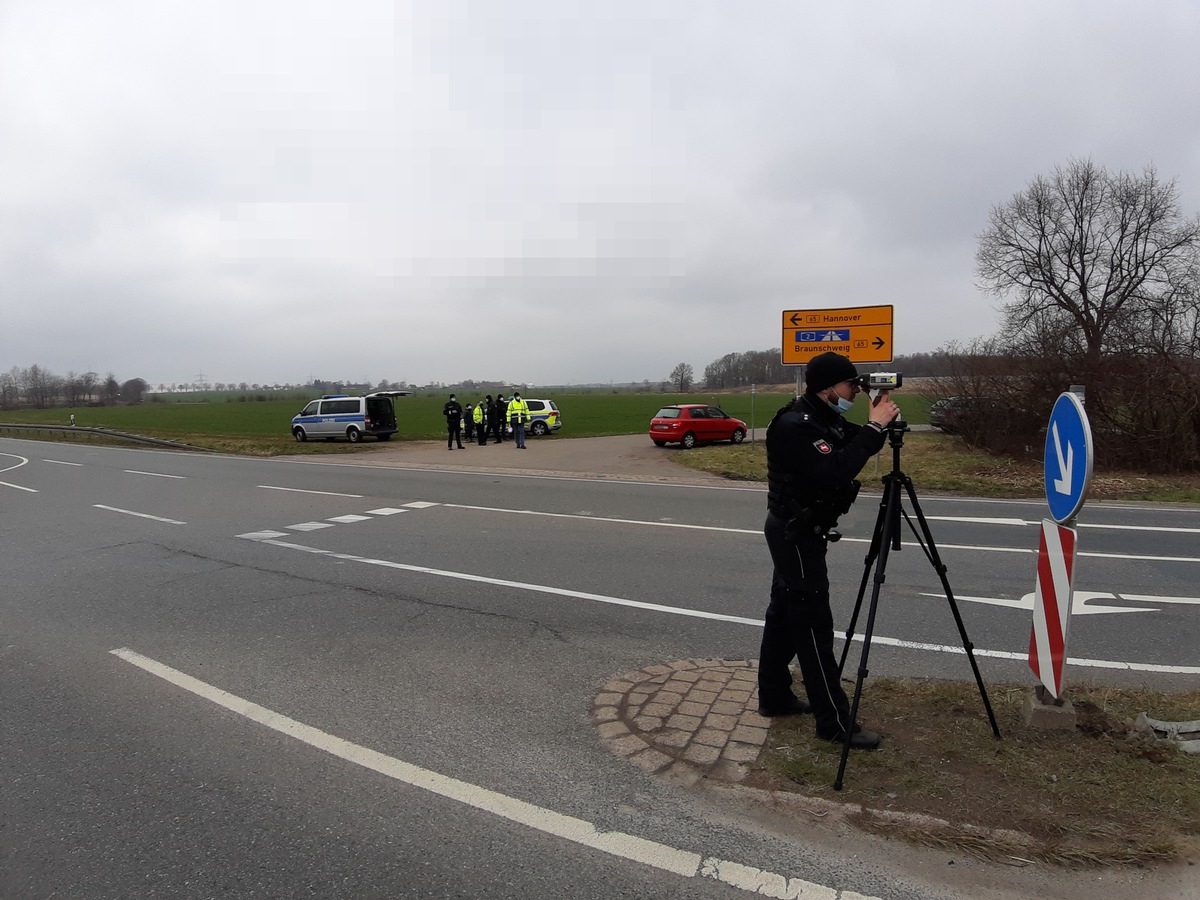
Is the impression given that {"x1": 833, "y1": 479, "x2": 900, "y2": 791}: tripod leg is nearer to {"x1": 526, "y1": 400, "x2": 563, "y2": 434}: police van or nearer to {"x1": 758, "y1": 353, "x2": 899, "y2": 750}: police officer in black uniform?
{"x1": 758, "y1": 353, "x2": 899, "y2": 750}: police officer in black uniform

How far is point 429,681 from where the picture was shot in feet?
15.5

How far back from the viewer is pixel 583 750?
375 centimetres

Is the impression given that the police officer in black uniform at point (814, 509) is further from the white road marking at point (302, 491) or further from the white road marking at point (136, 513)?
the white road marking at point (302, 491)

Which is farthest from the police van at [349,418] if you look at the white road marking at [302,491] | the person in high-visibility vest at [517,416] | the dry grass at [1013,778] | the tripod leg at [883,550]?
the dry grass at [1013,778]

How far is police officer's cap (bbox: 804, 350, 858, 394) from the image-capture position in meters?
3.63

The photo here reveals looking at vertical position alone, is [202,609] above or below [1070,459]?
below

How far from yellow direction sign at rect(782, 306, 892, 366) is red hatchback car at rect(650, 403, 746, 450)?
5.34 m

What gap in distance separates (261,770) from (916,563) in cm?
668

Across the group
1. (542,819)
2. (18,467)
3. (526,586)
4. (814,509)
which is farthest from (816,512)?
(18,467)

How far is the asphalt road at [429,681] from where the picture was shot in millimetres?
2844

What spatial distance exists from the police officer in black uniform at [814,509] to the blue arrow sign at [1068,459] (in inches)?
36.1

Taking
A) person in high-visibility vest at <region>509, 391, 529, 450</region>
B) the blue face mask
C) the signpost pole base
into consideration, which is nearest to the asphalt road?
the signpost pole base

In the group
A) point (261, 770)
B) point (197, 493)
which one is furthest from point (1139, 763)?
point (197, 493)

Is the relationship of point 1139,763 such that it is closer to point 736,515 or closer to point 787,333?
point 736,515
